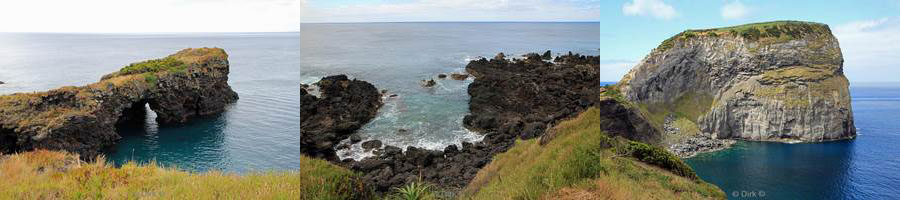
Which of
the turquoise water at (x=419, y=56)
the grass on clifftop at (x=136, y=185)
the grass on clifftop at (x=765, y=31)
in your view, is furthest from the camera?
the grass on clifftop at (x=765, y=31)

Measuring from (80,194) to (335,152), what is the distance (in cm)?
456

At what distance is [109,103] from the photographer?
33.9 metres

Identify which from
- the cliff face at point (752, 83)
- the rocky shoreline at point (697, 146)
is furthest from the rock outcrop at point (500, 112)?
the cliff face at point (752, 83)

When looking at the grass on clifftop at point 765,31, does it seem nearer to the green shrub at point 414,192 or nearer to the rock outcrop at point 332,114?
the green shrub at point 414,192

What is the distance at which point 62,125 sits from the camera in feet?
94.8

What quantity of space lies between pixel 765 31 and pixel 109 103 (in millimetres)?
80645

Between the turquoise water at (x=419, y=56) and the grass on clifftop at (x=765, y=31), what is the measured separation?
74441mm

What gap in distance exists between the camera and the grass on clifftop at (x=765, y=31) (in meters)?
63.6

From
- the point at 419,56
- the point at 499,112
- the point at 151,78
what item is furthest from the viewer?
the point at 151,78

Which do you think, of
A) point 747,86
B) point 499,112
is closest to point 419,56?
point 499,112

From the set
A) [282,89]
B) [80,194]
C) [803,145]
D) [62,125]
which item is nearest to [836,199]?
[803,145]

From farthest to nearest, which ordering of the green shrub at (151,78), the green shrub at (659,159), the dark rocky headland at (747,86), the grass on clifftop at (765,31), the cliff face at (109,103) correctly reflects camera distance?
the dark rocky headland at (747,86), the grass on clifftop at (765,31), the green shrub at (151,78), the cliff face at (109,103), the green shrub at (659,159)

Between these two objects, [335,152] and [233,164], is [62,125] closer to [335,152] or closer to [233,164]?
[233,164]

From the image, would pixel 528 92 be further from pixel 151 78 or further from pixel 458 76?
pixel 151 78
